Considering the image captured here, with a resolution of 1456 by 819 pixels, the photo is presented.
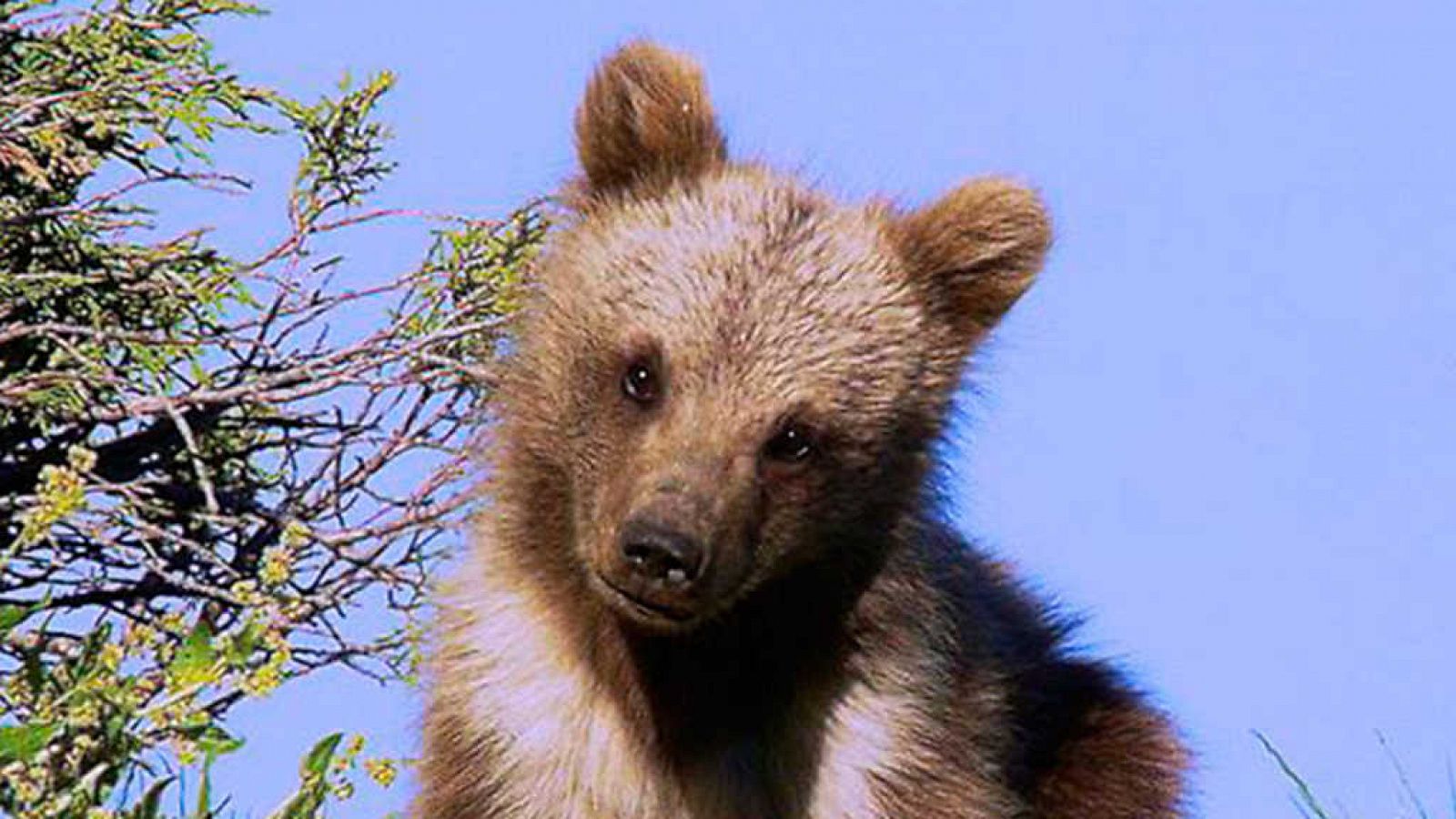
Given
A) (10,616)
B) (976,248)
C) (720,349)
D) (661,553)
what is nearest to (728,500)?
(661,553)

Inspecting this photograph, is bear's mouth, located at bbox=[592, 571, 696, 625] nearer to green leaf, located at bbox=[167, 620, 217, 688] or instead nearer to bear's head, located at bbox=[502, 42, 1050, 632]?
bear's head, located at bbox=[502, 42, 1050, 632]

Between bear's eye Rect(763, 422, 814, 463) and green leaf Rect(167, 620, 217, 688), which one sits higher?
green leaf Rect(167, 620, 217, 688)

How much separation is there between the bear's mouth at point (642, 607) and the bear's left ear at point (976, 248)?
3.36ft

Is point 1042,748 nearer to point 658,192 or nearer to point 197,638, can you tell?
point 658,192

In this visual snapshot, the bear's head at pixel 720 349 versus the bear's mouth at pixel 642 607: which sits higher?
the bear's head at pixel 720 349

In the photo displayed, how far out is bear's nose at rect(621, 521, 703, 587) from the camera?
15.8 feet

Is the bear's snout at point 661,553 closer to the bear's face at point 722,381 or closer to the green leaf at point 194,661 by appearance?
the bear's face at point 722,381

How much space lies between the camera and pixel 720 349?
516 centimetres

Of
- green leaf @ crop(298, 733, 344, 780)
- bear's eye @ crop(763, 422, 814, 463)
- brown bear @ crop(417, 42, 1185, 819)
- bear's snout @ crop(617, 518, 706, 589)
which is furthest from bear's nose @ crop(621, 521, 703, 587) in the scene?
green leaf @ crop(298, 733, 344, 780)

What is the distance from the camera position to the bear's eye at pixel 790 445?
5172 millimetres

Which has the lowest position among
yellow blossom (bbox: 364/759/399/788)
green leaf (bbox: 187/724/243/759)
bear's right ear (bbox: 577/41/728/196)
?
yellow blossom (bbox: 364/759/399/788)

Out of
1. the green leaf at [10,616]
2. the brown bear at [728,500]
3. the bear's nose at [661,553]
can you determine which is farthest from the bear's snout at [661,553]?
the green leaf at [10,616]

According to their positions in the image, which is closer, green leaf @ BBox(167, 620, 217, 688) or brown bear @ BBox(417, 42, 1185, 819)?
green leaf @ BBox(167, 620, 217, 688)

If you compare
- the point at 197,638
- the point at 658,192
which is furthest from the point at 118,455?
the point at 197,638
